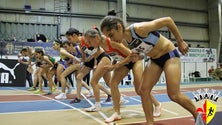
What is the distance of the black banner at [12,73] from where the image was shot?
1141 centimetres

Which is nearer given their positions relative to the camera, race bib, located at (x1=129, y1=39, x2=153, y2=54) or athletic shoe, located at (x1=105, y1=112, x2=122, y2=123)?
race bib, located at (x1=129, y1=39, x2=153, y2=54)

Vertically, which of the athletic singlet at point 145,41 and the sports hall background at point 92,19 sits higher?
the sports hall background at point 92,19

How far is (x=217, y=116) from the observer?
10.4 ft

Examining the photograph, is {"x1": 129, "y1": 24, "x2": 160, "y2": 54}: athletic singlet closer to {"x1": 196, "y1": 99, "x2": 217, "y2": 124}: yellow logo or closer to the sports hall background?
{"x1": 196, "y1": 99, "x2": 217, "y2": 124}: yellow logo

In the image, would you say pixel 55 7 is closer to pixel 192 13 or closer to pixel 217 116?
pixel 192 13

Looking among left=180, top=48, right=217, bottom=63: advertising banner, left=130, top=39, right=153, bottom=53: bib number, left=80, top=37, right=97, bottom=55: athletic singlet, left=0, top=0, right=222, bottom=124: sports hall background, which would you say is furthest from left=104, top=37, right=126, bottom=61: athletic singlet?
left=180, top=48, right=217, bottom=63: advertising banner

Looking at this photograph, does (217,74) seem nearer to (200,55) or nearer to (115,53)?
(200,55)

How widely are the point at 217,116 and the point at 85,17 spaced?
1797 centimetres

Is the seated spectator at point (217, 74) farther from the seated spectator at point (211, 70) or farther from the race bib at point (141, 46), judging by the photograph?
the race bib at point (141, 46)

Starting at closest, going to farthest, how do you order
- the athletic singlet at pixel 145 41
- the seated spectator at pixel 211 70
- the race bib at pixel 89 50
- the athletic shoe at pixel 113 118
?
the athletic singlet at pixel 145 41 < the athletic shoe at pixel 113 118 < the race bib at pixel 89 50 < the seated spectator at pixel 211 70

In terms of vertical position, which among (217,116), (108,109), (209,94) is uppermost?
(209,94)

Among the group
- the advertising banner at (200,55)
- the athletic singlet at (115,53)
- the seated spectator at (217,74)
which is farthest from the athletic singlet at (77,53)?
→ the seated spectator at (217,74)

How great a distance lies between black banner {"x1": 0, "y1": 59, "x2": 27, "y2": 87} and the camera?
449 inches

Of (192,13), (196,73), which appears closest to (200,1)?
(192,13)
